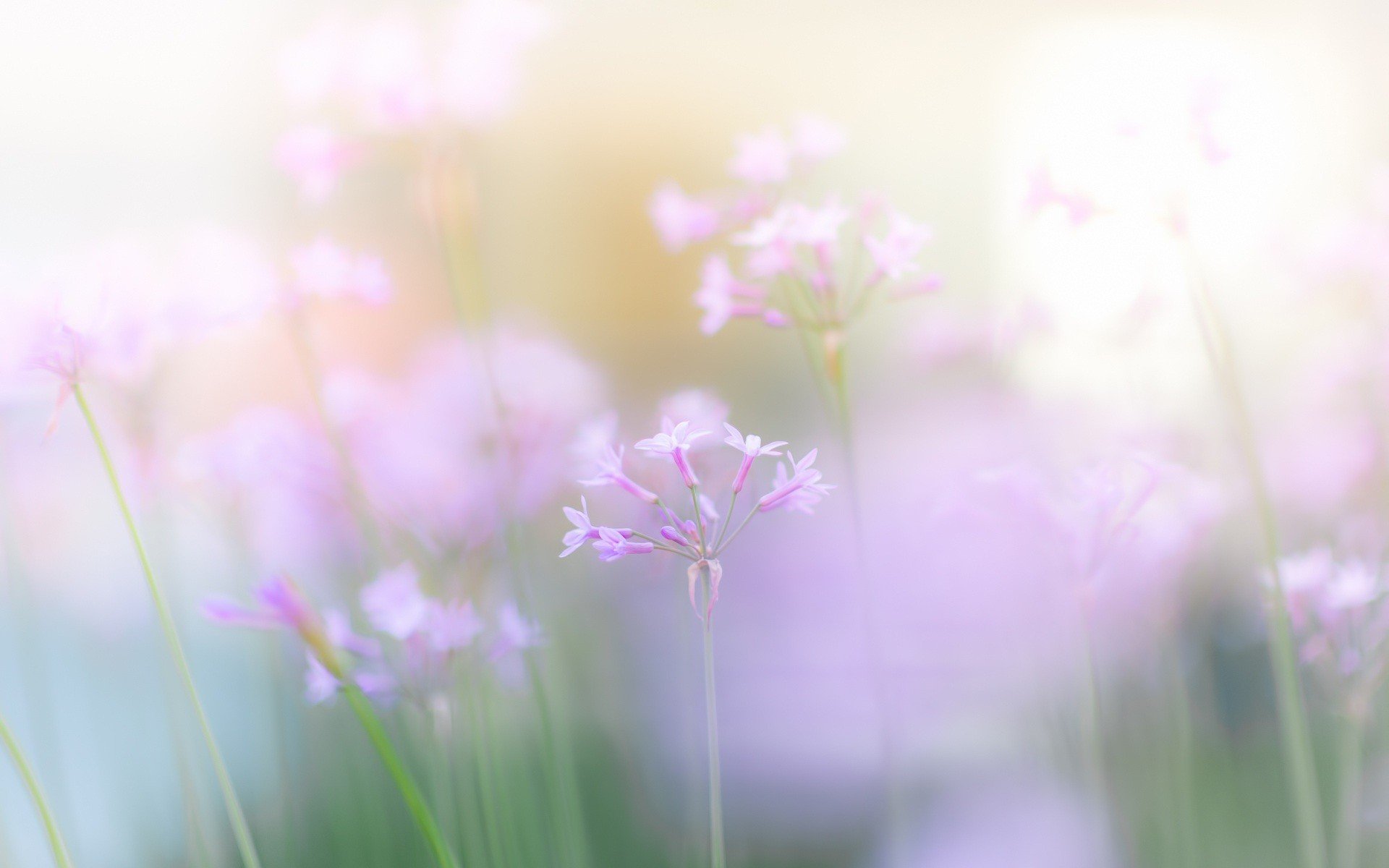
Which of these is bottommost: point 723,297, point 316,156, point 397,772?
point 397,772

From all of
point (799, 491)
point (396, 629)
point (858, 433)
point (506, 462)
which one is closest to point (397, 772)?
point (396, 629)

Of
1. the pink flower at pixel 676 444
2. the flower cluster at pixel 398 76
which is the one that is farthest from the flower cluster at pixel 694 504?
the flower cluster at pixel 398 76

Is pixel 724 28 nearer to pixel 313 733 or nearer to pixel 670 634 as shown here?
pixel 670 634

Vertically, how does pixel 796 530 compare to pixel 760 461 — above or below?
below

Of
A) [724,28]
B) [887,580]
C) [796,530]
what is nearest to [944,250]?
[724,28]

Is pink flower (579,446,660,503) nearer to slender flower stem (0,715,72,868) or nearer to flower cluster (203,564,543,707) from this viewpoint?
flower cluster (203,564,543,707)

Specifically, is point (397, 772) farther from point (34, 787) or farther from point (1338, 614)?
point (1338, 614)
